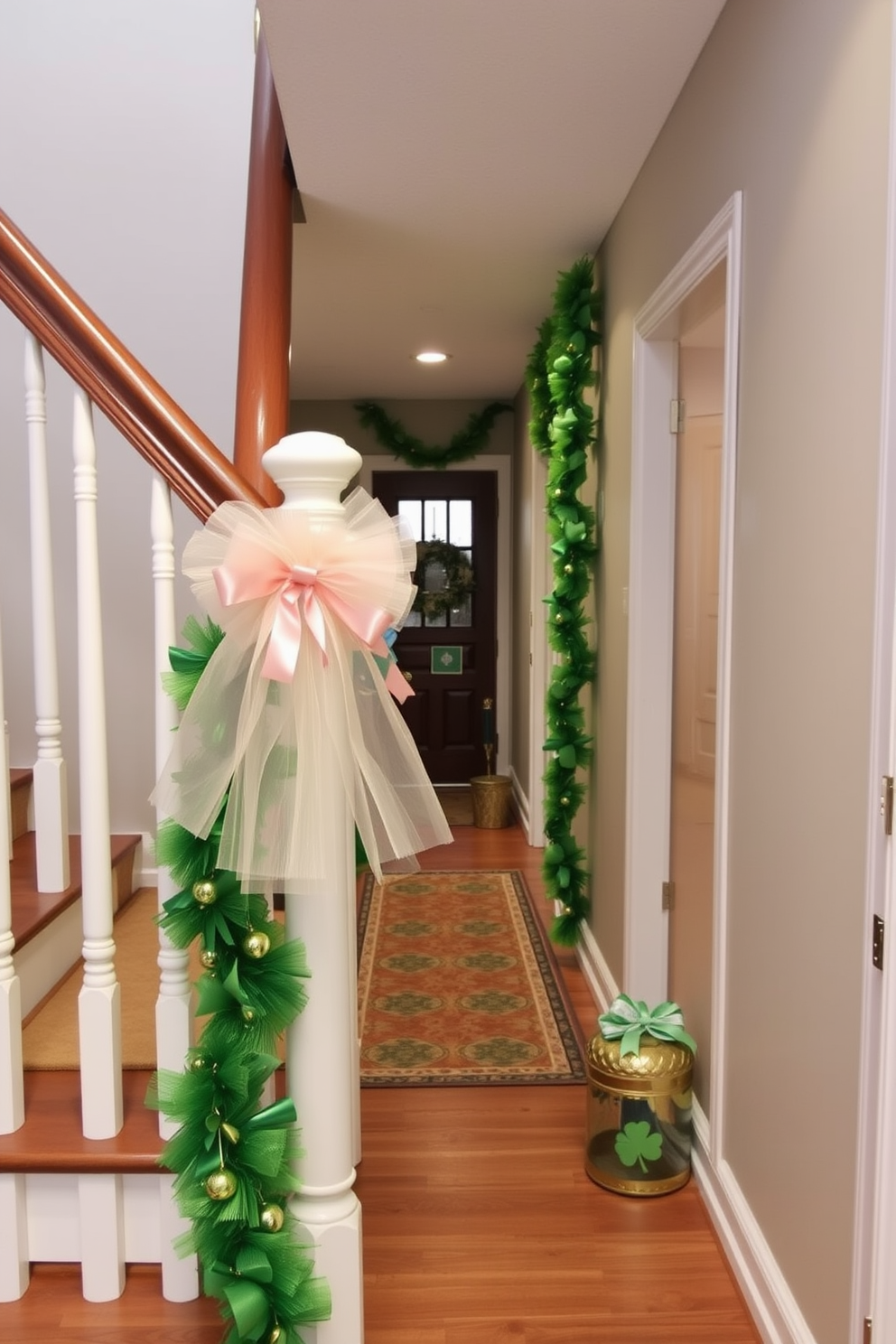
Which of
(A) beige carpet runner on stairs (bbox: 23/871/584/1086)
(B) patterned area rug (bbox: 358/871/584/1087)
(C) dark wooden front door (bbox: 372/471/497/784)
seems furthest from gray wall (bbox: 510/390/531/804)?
(A) beige carpet runner on stairs (bbox: 23/871/584/1086)

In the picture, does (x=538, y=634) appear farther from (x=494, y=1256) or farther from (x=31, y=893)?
(x=31, y=893)

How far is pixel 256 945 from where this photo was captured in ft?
4.39

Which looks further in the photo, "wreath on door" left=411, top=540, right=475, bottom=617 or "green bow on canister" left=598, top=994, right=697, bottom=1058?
"wreath on door" left=411, top=540, right=475, bottom=617

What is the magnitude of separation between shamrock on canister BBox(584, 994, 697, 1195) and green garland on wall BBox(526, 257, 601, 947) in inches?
51.6

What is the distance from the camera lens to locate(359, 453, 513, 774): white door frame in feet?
22.2

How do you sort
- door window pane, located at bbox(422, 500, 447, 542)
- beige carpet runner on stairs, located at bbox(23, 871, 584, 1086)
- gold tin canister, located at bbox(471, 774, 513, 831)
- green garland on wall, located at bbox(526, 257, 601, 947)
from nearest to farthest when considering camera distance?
beige carpet runner on stairs, located at bbox(23, 871, 584, 1086), green garland on wall, located at bbox(526, 257, 601, 947), gold tin canister, located at bbox(471, 774, 513, 831), door window pane, located at bbox(422, 500, 447, 542)

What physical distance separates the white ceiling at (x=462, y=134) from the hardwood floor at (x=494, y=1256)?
91.2 inches

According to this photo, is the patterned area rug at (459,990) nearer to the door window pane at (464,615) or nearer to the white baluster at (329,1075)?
the white baluster at (329,1075)

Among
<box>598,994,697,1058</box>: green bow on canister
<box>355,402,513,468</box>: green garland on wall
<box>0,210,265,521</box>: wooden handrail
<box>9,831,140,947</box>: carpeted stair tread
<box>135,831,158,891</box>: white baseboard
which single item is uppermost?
<box>355,402,513,468</box>: green garland on wall

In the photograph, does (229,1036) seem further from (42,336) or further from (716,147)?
(716,147)

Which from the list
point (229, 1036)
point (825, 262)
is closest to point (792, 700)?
point (825, 262)

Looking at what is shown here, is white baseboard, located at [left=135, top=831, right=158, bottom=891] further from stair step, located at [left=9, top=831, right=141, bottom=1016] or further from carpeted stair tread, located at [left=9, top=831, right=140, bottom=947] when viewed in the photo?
stair step, located at [left=9, top=831, right=141, bottom=1016]

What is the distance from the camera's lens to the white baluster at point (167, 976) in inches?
58.0

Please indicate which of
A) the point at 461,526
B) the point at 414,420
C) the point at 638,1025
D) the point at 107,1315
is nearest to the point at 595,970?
the point at 638,1025
